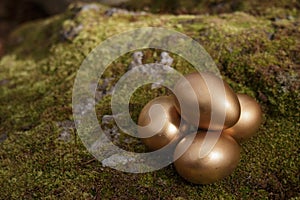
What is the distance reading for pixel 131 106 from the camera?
10.4 ft

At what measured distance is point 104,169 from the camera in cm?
274

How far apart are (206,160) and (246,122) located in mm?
443

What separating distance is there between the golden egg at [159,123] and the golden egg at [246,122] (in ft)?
1.14

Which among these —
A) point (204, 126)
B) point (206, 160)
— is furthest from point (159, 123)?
point (206, 160)

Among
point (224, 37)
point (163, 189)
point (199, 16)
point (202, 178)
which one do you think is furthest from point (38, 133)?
point (199, 16)

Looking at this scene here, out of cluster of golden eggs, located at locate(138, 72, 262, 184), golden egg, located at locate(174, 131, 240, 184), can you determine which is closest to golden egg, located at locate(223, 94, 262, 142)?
cluster of golden eggs, located at locate(138, 72, 262, 184)

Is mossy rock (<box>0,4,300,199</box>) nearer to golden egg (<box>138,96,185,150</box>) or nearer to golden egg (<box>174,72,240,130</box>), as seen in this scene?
golden egg (<box>138,96,185,150</box>)

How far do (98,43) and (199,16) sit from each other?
115cm

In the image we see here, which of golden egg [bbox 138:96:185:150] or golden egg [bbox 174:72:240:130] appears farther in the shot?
golden egg [bbox 138:96:185:150]

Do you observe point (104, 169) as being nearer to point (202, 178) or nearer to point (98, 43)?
point (202, 178)

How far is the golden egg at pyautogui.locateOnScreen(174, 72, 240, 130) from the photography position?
2.43 metres

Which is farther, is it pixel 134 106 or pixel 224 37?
pixel 224 37

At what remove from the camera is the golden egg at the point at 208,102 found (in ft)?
7.97

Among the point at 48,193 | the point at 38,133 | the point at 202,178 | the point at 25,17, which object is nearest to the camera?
the point at 202,178
